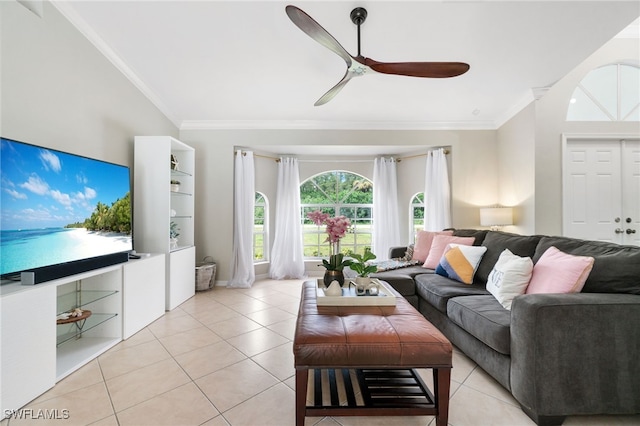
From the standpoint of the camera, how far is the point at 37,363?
1.57 metres

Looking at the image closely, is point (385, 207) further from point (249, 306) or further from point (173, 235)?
point (173, 235)

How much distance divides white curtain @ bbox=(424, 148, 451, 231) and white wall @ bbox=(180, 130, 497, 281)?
116 millimetres

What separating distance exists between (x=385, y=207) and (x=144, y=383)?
4063 mm

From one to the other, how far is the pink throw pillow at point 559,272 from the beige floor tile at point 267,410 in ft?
5.66

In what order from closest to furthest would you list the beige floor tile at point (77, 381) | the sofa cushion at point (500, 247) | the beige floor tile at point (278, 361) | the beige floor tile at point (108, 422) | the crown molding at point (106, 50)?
the beige floor tile at point (108, 422)
the beige floor tile at point (77, 381)
the beige floor tile at point (278, 361)
the crown molding at point (106, 50)
the sofa cushion at point (500, 247)

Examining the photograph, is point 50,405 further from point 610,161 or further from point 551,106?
point 610,161

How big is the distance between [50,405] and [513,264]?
3.06m

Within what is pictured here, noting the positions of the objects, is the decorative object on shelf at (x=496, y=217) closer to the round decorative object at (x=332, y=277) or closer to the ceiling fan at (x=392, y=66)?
the ceiling fan at (x=392, y=66)

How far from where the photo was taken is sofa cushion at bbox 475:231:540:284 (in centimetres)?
231

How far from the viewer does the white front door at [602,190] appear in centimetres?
339

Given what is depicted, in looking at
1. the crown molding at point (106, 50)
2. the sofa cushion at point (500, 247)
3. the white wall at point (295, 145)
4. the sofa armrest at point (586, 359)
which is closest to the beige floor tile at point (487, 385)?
the sofa armrest at point (586, 359)

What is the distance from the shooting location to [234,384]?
1.72 m

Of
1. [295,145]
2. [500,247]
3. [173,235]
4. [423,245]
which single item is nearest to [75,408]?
[173,235]

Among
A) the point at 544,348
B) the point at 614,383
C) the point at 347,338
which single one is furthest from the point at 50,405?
the point at 614,383
